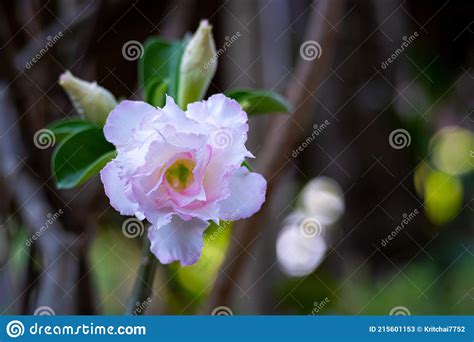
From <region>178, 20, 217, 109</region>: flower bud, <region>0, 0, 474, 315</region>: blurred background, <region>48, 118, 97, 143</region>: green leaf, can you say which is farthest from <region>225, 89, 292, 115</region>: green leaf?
<region>0, 0, 474, 315</region>: blurred background

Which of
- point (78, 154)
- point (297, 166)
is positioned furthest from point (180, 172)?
point (297, 166)

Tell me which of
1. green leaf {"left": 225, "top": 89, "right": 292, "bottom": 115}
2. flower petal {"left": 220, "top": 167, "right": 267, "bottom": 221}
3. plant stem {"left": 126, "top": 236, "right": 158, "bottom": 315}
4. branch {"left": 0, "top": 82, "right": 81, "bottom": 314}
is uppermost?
green leaf {"left": 225, "top": 89, "right": 292, "bottom": 115}

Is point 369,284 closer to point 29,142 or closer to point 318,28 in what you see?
point 318,28

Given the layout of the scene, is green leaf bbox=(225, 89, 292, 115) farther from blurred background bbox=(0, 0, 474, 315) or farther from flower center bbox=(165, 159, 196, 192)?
blurred background bbox=(0, 0, 474, 315)

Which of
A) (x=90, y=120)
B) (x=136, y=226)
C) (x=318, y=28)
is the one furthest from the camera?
(x=318, y=28)

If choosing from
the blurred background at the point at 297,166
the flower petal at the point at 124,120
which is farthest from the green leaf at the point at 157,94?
the blurred background at the point at 297,166

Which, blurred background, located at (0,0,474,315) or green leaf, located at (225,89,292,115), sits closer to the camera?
green leaf, located at (225,89,292,115)

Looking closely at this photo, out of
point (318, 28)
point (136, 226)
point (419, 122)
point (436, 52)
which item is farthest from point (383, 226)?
point (136, 226)
